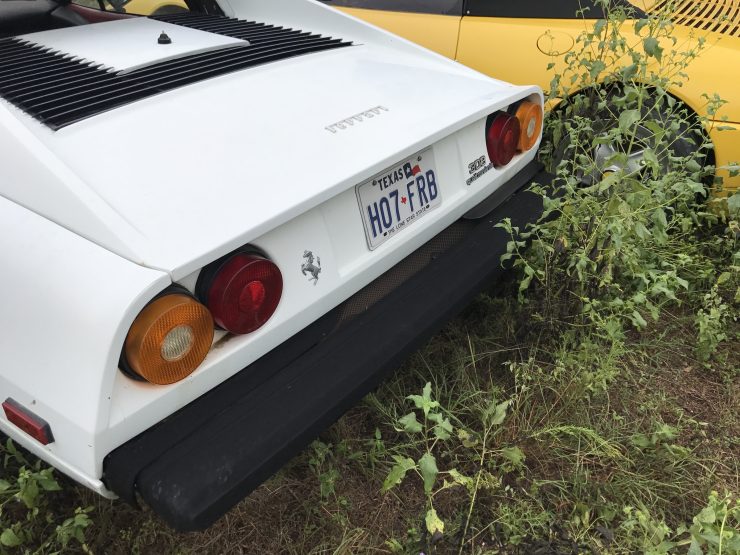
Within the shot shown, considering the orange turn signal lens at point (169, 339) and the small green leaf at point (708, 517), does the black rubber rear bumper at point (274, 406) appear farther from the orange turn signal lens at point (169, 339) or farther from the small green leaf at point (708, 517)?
the small green leaf at point (708, 517)

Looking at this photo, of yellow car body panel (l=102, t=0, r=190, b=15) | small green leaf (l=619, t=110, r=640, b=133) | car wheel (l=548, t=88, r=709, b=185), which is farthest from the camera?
yellow car body panel (l=102, t=0, r=190, b=15)

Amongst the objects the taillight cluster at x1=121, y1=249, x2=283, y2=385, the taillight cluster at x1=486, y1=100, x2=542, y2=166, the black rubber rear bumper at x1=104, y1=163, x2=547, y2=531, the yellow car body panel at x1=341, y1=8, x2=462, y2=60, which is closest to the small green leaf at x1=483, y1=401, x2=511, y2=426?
the black rubber rear bumper at x1=104, y1=163, x2=547, y2=531

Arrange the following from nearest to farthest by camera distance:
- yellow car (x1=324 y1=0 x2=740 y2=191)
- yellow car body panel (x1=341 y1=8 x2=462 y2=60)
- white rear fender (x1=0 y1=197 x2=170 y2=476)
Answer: white rear fender (x1=0 y1=197 x2=170 y2=476), yellow car (x1=324 y1=0 x2=740 y2=191), yellow car body panel (x1=341 y1=8 x2=462 y2=60)

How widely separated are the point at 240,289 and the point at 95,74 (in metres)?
1.08

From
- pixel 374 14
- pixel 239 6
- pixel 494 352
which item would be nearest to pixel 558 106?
pixel 374 14

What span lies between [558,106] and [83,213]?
2467 mm

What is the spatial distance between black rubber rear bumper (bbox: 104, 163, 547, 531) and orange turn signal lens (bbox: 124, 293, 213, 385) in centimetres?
14

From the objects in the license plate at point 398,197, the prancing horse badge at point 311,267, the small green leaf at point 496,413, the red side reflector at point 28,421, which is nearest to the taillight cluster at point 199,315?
the prancing horse badge at point 311,267

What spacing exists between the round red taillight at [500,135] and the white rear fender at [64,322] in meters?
1.46

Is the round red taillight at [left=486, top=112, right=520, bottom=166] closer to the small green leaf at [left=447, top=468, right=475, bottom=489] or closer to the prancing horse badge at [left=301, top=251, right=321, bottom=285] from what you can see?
the prancing horse badge at [left=301, top=251, right=321, bottom=285]

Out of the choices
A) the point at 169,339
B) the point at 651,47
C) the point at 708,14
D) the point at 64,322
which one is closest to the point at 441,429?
the point at 169,339

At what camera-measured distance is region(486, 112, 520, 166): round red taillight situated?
2.30 metres

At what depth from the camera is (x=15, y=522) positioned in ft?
6.40

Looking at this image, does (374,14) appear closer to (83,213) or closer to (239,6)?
(239,6)
